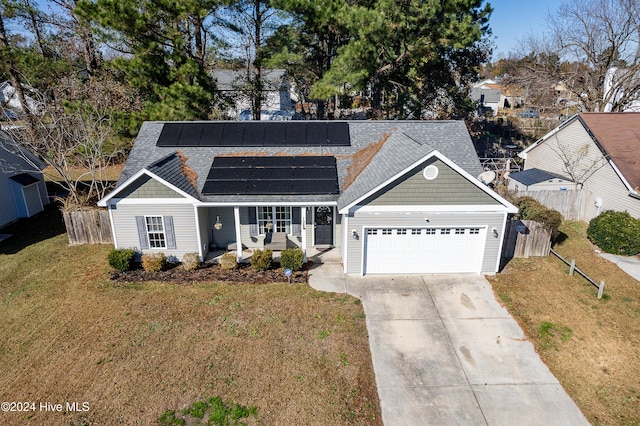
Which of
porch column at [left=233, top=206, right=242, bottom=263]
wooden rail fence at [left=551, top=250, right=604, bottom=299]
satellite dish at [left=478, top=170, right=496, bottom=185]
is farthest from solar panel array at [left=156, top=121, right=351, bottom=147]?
wooden rail fence at [left=551, top=250, right=604, bottom=299]

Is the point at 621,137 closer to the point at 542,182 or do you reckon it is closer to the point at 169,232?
the point at 542,182

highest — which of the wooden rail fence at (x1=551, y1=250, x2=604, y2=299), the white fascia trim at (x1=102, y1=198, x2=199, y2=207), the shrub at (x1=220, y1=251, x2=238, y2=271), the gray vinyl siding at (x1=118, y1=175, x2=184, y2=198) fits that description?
the gray vinyl siding at (x1=118, y1=175, x2=184, y2=198)

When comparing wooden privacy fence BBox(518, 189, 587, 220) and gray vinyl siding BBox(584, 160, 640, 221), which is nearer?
gray vinyl siding BBox(584, 160, 640, 221)

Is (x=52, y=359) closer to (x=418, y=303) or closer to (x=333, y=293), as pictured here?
(x=333, y=293)

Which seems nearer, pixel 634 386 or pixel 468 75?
pixel 634 386

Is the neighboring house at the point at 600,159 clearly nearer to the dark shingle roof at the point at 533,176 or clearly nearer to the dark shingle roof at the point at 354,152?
the dark shingle roof at the point at 533,176

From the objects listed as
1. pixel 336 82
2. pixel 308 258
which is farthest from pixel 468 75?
pixel 308 258

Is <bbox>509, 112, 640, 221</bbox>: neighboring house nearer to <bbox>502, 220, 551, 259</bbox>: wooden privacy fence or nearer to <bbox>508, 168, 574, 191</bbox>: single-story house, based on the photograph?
<bbox>508, 168, 574, 191</bbox>: single-story house
